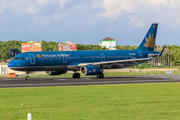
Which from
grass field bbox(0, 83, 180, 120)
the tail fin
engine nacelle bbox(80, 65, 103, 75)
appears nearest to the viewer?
grass field bbox(0, 83, 180, 120)

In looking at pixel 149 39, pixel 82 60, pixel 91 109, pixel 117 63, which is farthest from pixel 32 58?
pixel 91 109

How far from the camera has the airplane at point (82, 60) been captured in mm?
42969

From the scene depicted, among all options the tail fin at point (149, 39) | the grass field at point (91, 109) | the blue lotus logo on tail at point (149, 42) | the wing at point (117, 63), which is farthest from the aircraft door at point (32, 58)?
the grass field at point (91, 109)

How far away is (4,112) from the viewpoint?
49.8 feet

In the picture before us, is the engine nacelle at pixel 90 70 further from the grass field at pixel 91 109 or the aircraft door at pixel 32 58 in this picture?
the grass field at pixel 91 109

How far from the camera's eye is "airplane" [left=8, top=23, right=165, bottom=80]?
42969mm

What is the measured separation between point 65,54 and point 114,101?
2806cm

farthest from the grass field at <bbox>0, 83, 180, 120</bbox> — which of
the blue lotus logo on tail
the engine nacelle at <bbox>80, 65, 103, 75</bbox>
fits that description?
the blue lotus logo on tail

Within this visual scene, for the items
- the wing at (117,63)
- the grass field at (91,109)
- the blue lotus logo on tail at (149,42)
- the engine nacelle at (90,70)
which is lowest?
the grass field at (91,109)

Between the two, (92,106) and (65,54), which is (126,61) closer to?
(65,54)

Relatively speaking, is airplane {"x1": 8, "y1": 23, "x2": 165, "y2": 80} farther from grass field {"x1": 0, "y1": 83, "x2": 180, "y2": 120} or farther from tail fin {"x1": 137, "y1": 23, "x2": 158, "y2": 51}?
grass field {"x1": 0, "y1": 83, "x2": 180, "y2": 120}

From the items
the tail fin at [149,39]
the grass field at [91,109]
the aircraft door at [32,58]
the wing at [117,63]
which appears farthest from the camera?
the tail fin at [149,39]

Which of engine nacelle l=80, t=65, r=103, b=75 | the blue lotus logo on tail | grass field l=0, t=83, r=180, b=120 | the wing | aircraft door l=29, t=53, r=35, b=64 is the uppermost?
the blue lotus logo on tail

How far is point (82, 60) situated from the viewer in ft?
155
